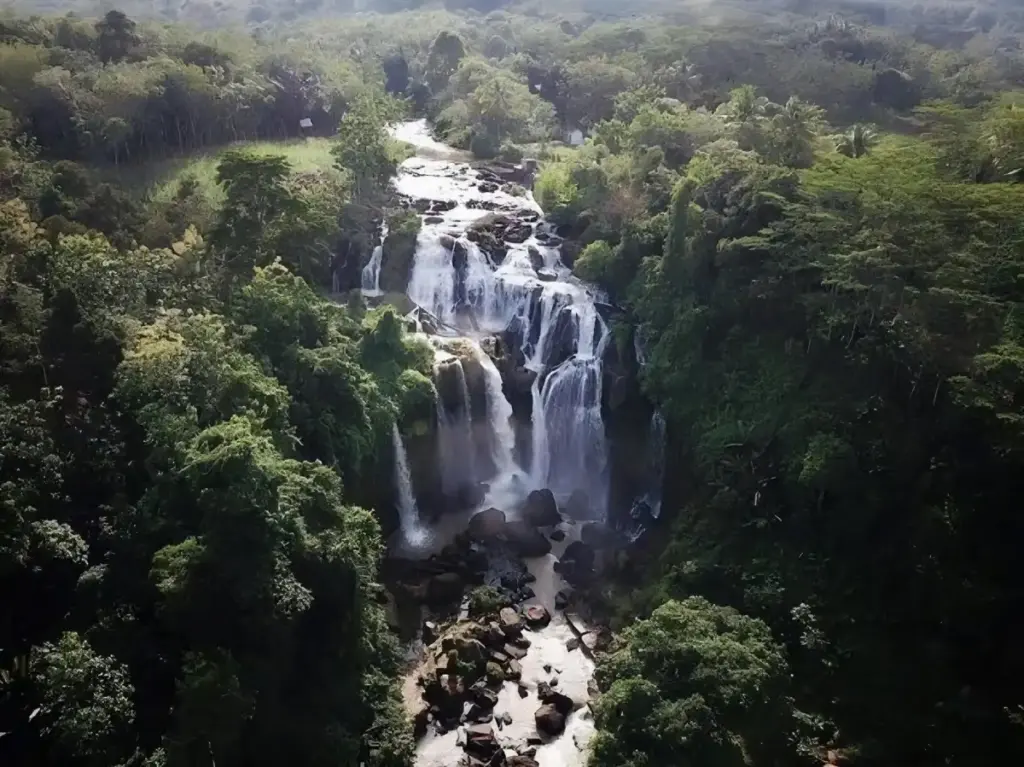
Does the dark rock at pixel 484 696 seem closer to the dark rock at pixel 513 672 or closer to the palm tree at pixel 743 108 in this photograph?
the dark rock at pixel 513 672

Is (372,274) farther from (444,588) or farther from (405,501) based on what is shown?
(444,588)

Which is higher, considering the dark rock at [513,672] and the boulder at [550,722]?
the boulder at [550,722]

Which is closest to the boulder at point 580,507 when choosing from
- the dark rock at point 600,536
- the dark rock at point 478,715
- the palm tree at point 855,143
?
the dark rock at point 600,536

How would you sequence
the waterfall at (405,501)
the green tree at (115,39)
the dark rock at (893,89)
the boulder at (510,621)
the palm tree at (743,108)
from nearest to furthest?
Result: the boulder at (510,621) < the waterfall at (405,501) < the palm tree at (743,108) < the green tree at (115,39) < the dark rock at (893,89)

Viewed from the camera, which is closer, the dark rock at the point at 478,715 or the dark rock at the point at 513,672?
the dark rock at the point at 478,715

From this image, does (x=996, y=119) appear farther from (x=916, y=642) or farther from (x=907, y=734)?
(x=907, y=734)

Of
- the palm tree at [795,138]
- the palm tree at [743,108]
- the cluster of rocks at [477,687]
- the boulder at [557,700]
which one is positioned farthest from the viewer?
the palm tree at [743,108]

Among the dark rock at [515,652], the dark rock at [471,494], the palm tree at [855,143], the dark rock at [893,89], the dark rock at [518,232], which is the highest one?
the palm tree at [855,143]
